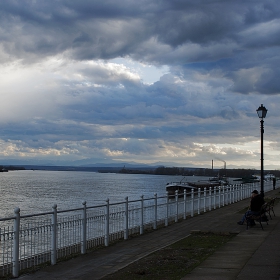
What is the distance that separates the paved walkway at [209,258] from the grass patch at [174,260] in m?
0.29

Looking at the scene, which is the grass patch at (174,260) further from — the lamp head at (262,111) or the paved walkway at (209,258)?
the lamp head at (262,111)

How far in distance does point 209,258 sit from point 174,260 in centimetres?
81

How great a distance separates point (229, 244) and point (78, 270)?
476cm

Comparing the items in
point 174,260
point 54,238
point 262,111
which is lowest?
point 174,260

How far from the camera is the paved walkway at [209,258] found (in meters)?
9.54

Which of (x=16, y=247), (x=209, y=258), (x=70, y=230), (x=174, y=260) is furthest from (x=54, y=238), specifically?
(x=209, y=258)

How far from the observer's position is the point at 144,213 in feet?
56.0

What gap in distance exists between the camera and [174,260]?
439 inches

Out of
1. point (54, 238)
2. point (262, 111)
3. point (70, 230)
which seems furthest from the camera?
point (262, 111)

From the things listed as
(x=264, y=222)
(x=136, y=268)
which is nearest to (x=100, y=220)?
(x=136, y=268)

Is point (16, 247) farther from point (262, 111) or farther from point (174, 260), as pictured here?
point (262, 111)

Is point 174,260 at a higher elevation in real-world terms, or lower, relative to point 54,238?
lower

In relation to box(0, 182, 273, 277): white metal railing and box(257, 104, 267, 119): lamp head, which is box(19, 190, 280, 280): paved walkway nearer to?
box(0, 182, 273, 277): white metal railing

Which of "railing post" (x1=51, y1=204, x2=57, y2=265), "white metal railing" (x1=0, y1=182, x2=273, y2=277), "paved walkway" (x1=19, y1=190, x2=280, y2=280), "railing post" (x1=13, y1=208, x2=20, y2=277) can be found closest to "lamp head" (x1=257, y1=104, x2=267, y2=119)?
"white metal railing" (x1=0, y1=182, x2=273, y2=277)
